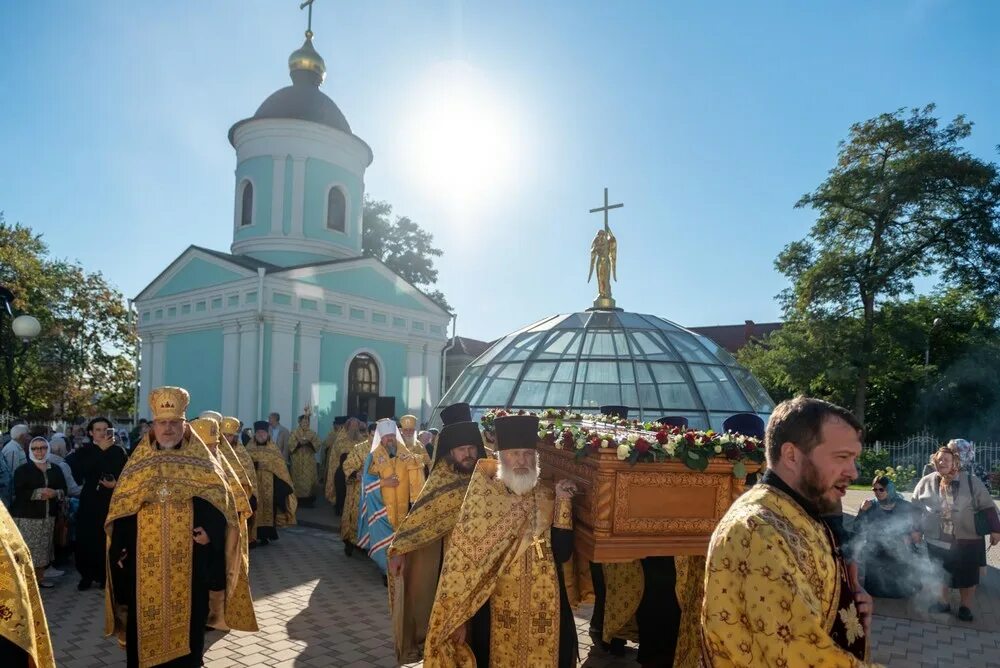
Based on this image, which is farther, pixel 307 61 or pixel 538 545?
pixel 307 61

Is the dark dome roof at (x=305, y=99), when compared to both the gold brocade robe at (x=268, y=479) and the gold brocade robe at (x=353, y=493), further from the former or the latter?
the gold brocade robe at (x=353, y=493)

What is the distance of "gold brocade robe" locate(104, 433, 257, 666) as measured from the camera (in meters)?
4.47

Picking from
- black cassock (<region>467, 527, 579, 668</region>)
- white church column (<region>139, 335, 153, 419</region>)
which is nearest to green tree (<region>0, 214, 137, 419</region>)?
white church column (<region>139, 335, 153, 419</region>)

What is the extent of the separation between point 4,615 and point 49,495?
20.6ft

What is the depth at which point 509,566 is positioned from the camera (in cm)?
378

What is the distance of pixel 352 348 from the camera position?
2169 centimetres

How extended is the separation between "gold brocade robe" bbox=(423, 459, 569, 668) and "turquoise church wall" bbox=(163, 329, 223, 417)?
1814 centimetres

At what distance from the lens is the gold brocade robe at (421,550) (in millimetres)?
4391

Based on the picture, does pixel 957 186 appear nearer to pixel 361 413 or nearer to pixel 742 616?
pixel 361 413

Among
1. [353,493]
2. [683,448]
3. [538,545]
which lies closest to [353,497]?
[353,493]

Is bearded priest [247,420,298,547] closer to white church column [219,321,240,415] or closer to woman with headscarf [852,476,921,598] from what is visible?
woman with headscarf [852,476,921,598]

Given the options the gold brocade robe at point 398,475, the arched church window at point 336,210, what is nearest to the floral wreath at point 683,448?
the gold brocade robe at point 398,475

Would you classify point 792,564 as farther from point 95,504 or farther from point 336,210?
point 336,210

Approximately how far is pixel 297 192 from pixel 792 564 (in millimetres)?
22834
